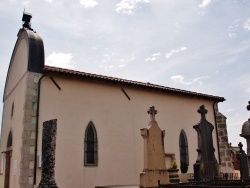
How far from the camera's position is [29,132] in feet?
37.1

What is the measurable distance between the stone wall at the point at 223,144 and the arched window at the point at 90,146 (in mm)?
7898

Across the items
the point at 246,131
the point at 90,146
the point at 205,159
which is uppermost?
the point at 246,131

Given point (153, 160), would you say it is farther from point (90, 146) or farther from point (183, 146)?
point (183, 146)

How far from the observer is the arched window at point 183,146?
1541 cm

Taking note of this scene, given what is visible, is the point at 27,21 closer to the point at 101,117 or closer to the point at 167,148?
the point at 101,117

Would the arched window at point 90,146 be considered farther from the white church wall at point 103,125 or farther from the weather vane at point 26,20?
the weather vane at point 26,20

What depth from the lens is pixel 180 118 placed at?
1592 centimetres

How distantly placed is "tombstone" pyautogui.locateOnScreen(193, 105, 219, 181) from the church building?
15.7 ft

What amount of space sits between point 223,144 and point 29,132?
10993 millimetres

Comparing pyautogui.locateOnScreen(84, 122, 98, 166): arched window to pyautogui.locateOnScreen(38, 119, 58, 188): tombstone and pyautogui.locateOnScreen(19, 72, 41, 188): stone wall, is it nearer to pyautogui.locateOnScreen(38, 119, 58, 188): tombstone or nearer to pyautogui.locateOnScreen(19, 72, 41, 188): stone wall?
pyautogui.locateOnScreen(19, 72, 41, 188): stone wall

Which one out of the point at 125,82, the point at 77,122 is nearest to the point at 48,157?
the point at 77,122

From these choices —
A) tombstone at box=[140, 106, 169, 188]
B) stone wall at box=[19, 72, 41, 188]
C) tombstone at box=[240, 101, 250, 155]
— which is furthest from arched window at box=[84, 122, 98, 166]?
tombstone at box=[240, 101, 250, 155]

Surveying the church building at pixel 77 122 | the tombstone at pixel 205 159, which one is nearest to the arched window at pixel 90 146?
the church building at pixel 77 122

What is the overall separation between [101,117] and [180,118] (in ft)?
16.2
